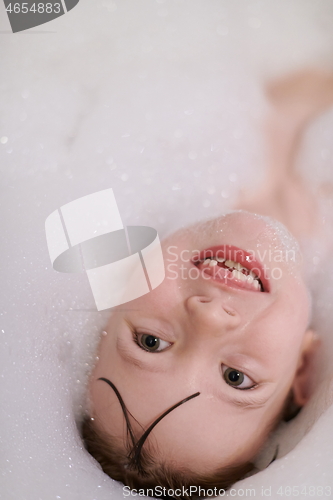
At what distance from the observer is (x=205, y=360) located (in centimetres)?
89

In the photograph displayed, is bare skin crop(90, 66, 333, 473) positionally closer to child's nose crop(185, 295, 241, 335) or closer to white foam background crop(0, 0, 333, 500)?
child's nose crop(185, 295, 241, 335)

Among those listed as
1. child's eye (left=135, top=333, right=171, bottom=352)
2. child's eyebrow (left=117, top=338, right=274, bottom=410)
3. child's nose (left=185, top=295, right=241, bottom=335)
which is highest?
child's nose (left=185, top=295, right=241, bottom=335)

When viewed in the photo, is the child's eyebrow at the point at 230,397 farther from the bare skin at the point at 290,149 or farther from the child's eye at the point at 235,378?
the bare skin at the point at 290,149

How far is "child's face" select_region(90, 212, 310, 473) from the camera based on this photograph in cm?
88

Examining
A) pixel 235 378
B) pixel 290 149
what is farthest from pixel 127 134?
pixel 235 378

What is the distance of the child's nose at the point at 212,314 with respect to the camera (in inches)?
34.6

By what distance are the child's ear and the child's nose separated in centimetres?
25

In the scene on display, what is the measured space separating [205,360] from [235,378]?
7 cm

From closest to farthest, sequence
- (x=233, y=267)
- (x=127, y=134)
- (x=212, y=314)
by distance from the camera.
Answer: (x=212, y=314) < (x=233, y=267) < (x=127, y=134)

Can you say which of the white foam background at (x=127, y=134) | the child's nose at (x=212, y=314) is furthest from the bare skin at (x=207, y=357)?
the white foam background at (x=127, y=134)

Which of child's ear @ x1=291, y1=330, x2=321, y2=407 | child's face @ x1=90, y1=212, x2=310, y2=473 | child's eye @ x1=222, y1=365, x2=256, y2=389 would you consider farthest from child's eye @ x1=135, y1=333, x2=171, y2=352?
child's ear @ x1=291, y1=330, x2=321, y2=407

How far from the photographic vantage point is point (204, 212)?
3.94 ft

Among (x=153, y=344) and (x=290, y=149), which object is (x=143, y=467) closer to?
(x=153, y=344)

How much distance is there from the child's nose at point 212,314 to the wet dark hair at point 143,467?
0.13m
